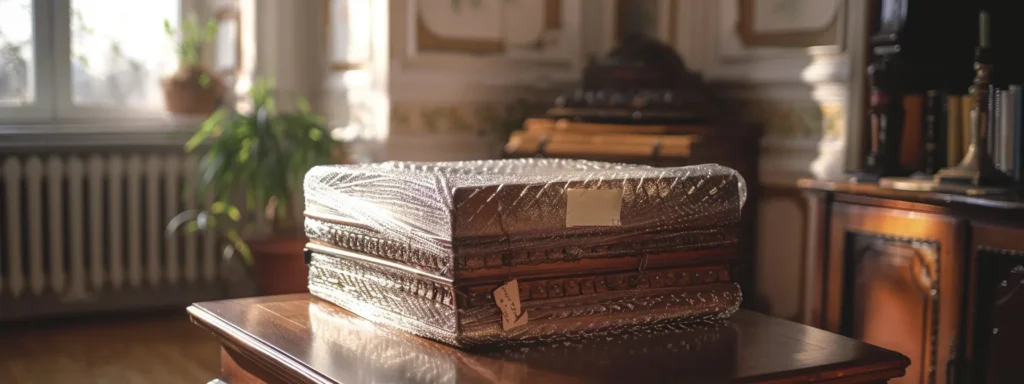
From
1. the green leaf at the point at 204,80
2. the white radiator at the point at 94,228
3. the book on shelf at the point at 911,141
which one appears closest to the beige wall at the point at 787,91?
the book on shelf at the point at 911,141

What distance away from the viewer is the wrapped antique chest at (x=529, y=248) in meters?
1.14

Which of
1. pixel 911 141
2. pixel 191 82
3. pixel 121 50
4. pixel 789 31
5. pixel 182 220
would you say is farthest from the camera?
pixel 121 50

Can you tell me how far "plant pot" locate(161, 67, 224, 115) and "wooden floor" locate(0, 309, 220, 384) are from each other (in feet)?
2.81

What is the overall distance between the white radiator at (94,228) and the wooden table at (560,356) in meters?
2.97

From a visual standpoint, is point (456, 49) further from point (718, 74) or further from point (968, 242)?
point (968, 242)

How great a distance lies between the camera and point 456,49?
365 cm

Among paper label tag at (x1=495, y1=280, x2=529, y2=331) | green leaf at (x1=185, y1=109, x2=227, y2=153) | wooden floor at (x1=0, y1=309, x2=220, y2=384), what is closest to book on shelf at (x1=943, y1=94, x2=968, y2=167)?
paper label tag at (x1=495, y1=280, x2=529, y2=331)

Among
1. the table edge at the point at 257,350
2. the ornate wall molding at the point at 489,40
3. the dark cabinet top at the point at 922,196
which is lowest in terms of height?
the table edge at the point at 257,350

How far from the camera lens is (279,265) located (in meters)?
3.64

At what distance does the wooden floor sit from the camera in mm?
3352

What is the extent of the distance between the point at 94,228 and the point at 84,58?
73 centimetres

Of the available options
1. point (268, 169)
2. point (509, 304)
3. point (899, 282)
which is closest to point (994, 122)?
point (899, 282)

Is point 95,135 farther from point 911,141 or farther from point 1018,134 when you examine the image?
point 1018,134

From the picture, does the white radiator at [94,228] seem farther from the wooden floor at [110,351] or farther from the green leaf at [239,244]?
the green leaf at [239,244]
